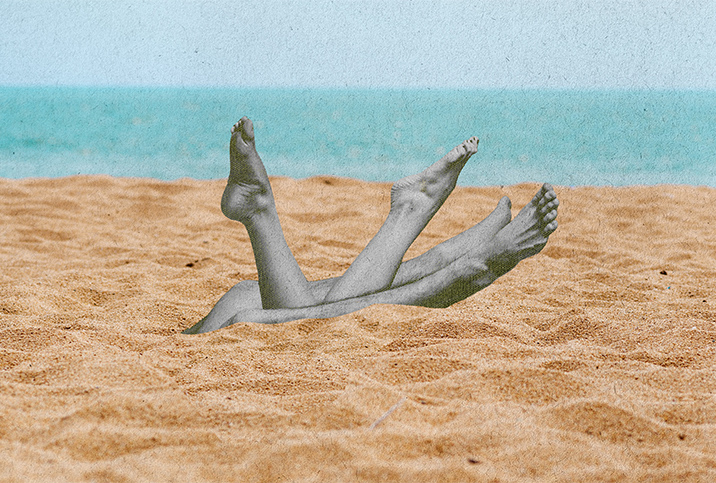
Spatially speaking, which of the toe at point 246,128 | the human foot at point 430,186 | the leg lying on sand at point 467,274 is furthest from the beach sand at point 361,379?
the toe at point 246,128

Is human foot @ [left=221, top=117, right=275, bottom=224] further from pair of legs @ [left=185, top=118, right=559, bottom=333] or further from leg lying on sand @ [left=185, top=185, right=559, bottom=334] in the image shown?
leg lying on sand @ [left=185, top=185, right=559, bottom=334]

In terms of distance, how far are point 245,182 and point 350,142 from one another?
896 centimetres

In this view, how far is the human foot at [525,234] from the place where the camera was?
1.93 m

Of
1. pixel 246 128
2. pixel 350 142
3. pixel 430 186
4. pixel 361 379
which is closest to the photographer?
pixel 361 379

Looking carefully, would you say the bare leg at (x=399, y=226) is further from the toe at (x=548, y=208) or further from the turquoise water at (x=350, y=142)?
the turquoise water at (x=350, y=142)

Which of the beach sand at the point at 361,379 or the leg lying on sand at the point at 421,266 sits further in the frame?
the leg lying on sand at the point at 421,266

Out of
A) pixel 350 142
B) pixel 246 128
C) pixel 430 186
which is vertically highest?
pixel 350 142

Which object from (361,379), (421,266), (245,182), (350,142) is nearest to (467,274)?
(421,266)

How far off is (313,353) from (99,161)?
1020 cm

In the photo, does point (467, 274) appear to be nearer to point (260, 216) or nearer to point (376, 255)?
point (376, 255)

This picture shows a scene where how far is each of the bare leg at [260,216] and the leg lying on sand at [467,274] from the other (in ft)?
0.27

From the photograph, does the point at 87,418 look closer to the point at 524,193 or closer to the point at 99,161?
the point at 524,193

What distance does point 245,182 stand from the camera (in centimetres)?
198

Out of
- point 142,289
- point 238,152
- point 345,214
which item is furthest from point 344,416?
point 345,214
